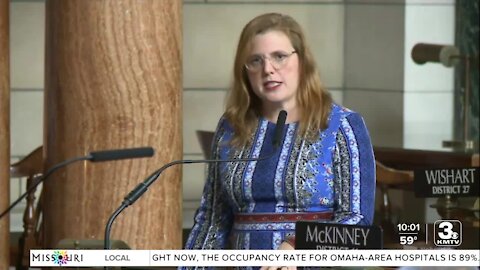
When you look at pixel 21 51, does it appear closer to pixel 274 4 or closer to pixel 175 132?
pixel 274 4

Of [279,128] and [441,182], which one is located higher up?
[279,128]

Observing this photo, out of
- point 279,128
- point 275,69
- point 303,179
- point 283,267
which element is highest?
point 275,69

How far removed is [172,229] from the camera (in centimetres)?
379

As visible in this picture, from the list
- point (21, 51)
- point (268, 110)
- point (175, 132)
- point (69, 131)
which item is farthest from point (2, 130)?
point (21, 51)

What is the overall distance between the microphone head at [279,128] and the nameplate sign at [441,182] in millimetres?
334

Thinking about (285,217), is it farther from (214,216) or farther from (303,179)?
(214,216)

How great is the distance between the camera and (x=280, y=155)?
131 inches

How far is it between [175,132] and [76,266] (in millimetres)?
858

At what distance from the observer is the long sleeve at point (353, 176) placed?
10.6 feet

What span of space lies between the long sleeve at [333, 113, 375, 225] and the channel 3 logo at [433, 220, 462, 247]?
17cm

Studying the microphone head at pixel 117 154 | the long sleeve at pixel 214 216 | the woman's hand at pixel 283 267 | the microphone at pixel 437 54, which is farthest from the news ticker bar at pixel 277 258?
the microphone at pixel 437 54

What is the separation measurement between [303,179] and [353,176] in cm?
12

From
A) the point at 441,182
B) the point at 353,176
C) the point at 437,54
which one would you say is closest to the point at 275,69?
the point at 353,176

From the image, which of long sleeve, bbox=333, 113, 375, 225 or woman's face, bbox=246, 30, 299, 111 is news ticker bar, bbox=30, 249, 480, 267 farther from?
woman's face, bbox=246, 30, 299, 111
